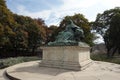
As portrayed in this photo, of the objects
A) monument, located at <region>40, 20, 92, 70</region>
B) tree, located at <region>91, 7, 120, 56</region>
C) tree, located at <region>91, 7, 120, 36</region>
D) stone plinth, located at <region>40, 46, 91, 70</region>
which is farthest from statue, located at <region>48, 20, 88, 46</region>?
tree, located at <region>91, 7, 120, 36</region>

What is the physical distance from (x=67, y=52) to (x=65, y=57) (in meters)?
0.33

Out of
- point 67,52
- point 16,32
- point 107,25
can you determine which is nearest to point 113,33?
point 107,25

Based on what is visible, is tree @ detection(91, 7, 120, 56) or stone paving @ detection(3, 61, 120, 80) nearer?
stone paving @ detection(3, 61, 120, 80)

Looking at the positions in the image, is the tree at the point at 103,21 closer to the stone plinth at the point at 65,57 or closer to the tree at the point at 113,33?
the tree at the point at 113,33

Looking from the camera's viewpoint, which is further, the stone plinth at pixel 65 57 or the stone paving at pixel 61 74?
the stone plinth at pixel 65 57

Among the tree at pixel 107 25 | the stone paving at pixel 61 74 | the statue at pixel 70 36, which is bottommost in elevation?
the stone paving at pixel 61 74

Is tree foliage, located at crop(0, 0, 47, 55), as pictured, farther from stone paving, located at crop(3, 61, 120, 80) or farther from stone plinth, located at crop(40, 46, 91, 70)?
A: stone paving, located at crop(3, 61, 120, 80)

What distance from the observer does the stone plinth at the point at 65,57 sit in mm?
9773

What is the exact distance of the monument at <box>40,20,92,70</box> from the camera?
986cm

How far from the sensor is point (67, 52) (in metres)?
10.2

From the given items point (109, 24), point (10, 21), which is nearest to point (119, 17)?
point (109, 24)

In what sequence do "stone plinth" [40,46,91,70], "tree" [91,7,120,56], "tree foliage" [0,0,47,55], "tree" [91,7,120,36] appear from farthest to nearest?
1. "tree" [91,7,120,36]
2. "tree" [91,7,120,56]
3. "tree foliage" [0,0,47,55]
4. "stone plinth" [40,46,91,70]

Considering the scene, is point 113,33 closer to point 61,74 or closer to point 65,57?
point 65,57

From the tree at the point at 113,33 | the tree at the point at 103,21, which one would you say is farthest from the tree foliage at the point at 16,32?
the tree at the point at 113,33
